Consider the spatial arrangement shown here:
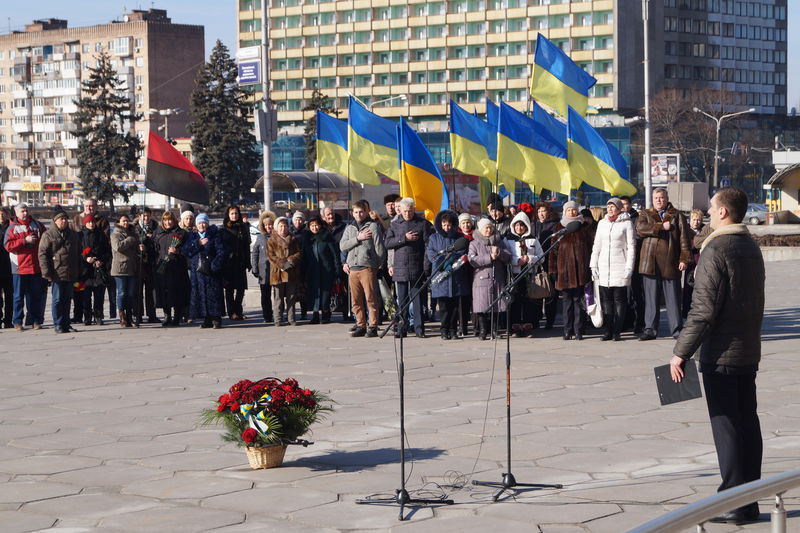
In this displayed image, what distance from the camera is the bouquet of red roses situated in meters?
8.30

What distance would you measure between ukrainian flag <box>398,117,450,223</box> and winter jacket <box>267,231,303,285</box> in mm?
1808

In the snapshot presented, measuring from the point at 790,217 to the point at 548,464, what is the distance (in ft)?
201

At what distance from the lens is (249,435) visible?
27.1 feet

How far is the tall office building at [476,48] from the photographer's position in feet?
382

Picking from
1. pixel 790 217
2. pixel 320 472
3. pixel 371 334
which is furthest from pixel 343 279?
pixel 790 217

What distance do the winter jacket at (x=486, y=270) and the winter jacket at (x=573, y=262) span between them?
670 millimetres

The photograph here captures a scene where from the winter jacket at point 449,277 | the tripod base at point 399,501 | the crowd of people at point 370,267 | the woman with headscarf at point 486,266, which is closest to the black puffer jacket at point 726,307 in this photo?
the tripod base at point 399,501

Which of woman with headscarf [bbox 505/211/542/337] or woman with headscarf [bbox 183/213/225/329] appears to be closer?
woman with headscarf [bbox 505/211/542/337]

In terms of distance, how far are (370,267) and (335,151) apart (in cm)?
569

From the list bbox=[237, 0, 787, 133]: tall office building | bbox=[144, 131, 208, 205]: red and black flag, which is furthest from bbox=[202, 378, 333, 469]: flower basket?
bbox=[237, 0, 787, 133]: tall office building

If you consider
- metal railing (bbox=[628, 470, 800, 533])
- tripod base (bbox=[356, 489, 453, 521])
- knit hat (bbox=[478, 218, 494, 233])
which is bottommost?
tripod base (bbox=[356, 489, 453, 521])

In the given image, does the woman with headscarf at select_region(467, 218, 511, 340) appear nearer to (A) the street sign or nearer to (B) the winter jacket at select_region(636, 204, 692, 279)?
(B) the winter jacket at select_region(636, 204, 692, 279)

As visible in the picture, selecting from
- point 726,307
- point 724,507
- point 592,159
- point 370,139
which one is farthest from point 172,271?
point 724,507

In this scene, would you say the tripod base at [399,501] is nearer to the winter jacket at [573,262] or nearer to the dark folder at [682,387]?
the dark folder at [682,387]
